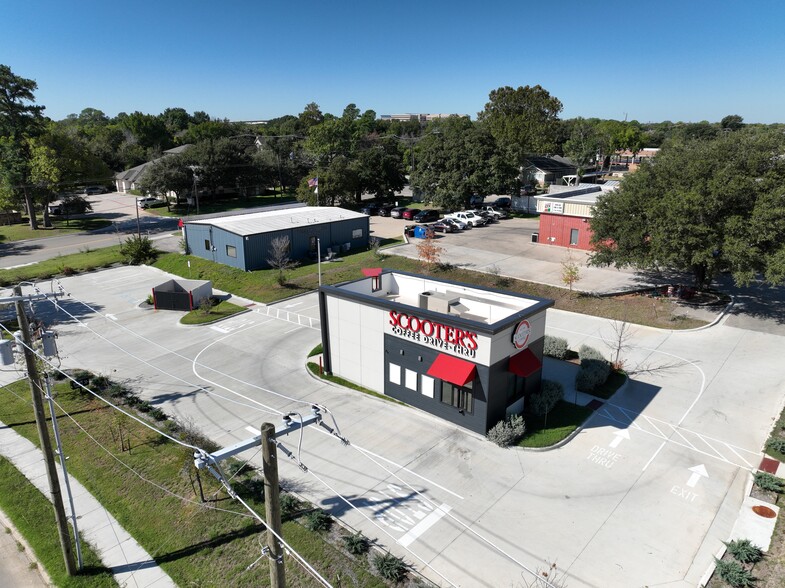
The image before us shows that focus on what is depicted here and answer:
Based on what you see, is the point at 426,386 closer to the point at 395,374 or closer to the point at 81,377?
the point at 395,374

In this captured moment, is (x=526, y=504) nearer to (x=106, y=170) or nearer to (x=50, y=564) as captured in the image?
(x=50, y=564)

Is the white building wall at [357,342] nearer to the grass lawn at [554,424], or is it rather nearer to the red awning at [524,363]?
the red awning at [524,363]

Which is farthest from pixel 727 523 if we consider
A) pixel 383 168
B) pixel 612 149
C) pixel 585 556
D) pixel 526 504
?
pixel 612 149

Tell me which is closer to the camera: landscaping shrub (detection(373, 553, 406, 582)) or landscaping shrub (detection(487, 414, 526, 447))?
landscaping shrub (detection(373, 553, 406, 582))

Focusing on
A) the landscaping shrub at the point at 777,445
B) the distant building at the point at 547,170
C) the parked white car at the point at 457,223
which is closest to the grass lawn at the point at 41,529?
the landscaping shrub at the point at 777,445

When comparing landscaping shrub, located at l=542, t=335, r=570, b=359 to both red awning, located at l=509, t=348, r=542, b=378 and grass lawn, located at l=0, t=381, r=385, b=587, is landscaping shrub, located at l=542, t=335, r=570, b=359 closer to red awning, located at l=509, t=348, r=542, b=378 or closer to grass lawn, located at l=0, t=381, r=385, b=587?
red awning, located at l=509, t=348, r=542, b=378

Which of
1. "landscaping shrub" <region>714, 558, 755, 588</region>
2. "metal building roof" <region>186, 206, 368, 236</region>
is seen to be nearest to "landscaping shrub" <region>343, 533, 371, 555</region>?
"landscaping shrub" <region>714, 558, 755, 588</region>

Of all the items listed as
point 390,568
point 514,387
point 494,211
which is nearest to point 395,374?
point 514,387
